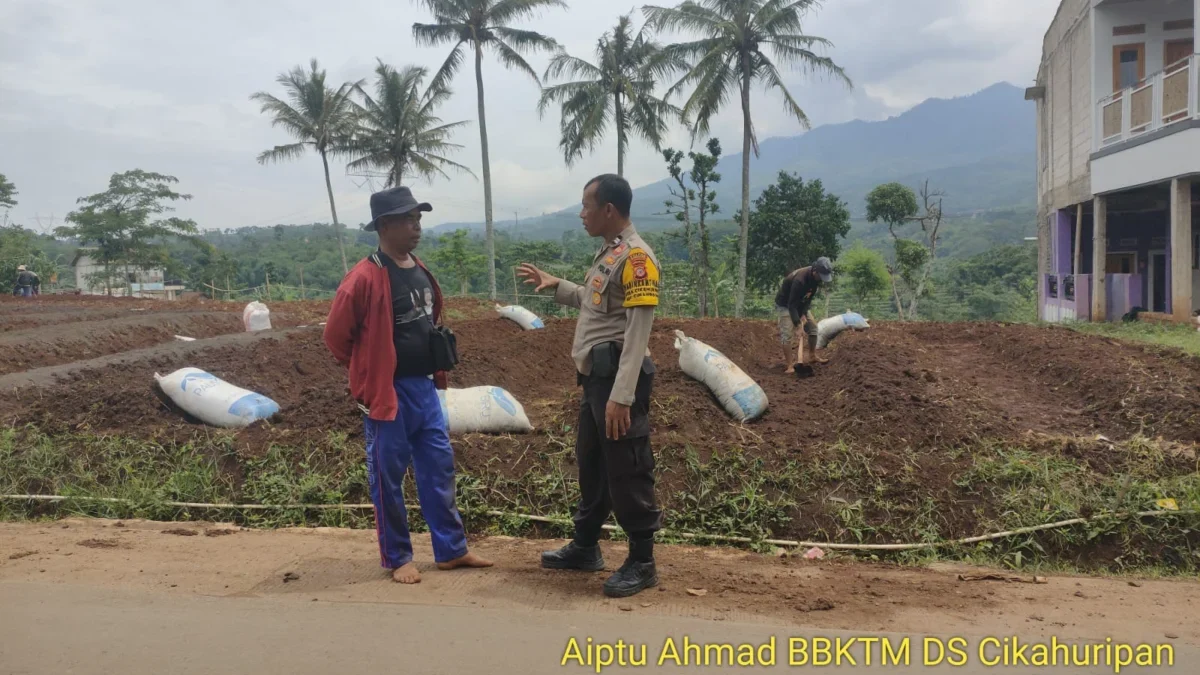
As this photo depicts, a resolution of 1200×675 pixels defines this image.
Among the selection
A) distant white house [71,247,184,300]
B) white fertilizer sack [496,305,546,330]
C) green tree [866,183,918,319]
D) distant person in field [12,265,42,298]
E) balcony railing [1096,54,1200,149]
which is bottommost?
white fertilizer sack [496,305,546,330]

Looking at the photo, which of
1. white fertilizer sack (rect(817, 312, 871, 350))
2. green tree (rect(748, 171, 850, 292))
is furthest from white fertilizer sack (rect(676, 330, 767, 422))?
green tree (rect(748, 171, 850, 292))

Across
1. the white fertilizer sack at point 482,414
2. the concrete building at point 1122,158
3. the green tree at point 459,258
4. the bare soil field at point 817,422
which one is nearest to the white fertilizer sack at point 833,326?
the bare soil field at point 817,422

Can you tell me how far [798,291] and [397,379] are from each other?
590cm

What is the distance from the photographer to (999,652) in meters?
2.84

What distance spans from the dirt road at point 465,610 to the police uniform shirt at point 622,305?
35.4 inches

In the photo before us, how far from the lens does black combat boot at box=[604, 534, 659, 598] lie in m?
3.38

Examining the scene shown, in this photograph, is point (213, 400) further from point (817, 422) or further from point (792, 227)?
point (792, 227)

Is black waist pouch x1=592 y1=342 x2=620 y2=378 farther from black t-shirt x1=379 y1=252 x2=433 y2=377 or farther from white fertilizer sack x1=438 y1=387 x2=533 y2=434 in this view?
white fertilizer sack x1=438 y1=387 x2=533 y2=434

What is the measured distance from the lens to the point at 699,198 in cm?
2425

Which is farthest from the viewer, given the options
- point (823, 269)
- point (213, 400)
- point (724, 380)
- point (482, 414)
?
point (823, 269)

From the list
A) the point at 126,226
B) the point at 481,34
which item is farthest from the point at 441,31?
the point at 126,226

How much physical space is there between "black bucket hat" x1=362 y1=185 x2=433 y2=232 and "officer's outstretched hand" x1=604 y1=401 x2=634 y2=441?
4.19 ft

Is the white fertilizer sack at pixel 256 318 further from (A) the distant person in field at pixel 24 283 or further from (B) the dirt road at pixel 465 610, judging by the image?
(A) the distant person in field at pixel 24 283

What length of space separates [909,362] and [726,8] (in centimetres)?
1592
